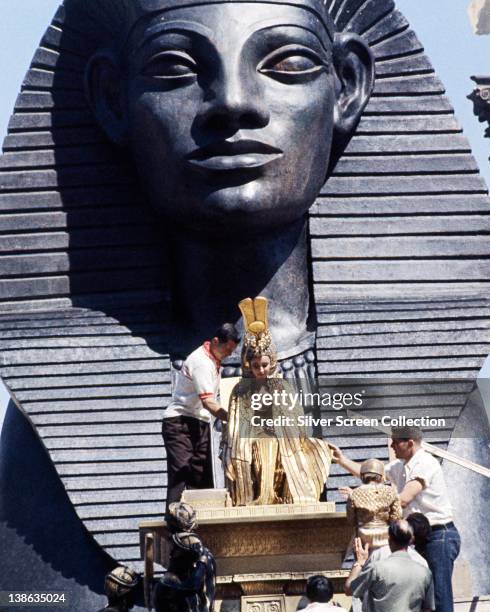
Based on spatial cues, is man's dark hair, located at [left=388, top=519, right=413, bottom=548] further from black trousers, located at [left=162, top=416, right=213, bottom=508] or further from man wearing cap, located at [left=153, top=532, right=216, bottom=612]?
black trousers, located at [left=162, top=416, right=213, bottom=508]

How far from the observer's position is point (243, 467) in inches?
631

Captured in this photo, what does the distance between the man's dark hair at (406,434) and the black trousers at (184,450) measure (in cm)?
111

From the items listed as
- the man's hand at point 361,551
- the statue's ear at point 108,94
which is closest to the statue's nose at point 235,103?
the statue's ear at point 108,94

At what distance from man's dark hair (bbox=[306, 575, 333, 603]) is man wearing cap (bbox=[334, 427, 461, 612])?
1080 mm

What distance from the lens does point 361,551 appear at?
15.1 metres

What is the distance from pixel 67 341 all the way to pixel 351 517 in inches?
163

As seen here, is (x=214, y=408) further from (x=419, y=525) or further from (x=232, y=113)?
(x=232, y=113)

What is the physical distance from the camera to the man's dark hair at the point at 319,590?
1449cm

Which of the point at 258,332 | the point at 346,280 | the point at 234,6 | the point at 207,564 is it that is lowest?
the point at 207,564

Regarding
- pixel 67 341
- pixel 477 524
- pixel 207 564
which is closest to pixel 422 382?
pixel 477 524

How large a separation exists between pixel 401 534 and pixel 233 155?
176 inches

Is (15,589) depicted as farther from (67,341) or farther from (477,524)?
(477,524)

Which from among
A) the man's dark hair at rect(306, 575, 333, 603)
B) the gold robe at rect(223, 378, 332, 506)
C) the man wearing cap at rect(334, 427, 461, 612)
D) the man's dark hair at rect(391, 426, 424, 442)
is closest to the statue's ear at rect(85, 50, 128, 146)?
the gold robe at rect(223, 378, 332, 506)

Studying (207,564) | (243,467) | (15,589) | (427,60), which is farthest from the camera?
(427,60)
